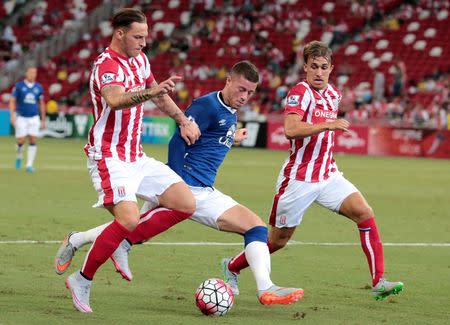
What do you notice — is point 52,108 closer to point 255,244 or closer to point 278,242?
point 278,242

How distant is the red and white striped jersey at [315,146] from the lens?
30.1 ft

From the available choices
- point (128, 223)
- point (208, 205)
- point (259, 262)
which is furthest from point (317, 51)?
point (128, 223)

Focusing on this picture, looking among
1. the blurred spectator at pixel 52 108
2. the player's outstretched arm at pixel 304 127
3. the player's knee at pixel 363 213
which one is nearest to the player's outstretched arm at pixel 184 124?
the player's outstretched arm at pixel 304 127

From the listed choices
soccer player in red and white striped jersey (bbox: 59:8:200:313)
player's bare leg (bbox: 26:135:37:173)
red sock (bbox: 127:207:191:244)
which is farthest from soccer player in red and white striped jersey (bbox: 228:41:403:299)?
player's bare leg (bbox: 26:135:37:173)

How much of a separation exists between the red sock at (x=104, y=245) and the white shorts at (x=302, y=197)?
1.79 m

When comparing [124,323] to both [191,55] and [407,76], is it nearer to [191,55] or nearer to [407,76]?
[407,76]

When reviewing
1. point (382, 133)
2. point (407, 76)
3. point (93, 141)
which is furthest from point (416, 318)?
point (407, 76)

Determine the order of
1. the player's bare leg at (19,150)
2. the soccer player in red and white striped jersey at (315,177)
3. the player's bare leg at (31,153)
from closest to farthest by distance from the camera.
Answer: the soccer player in red and white striped jersey at (315,177) < the player's bare leg at (31,153) < the player's bare leg at (19,150)

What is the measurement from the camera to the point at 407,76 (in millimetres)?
38250

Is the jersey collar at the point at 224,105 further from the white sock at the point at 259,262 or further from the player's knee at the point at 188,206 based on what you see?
the white sock at the point at 259,262

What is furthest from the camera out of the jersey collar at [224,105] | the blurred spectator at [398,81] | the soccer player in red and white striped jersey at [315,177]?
the blurred spectator at [398,81]

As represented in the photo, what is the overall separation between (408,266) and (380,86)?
81.6 ft

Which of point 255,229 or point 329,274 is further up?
point 255,229

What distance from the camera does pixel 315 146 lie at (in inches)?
366
